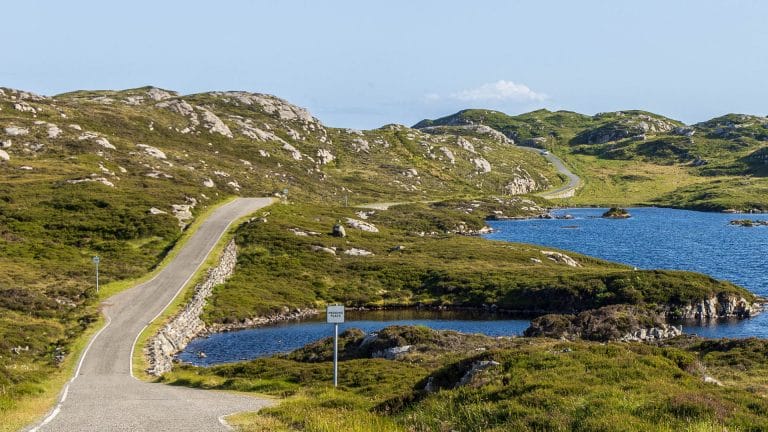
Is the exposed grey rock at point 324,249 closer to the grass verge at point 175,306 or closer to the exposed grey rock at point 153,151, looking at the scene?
the grass verge at point 175,306

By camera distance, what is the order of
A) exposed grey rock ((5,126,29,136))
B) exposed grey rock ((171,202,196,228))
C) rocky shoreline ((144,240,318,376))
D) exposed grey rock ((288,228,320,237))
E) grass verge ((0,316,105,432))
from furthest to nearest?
exposed grey rock ((5,126,29,136))
exposed grey rock ((288,228,320,237))
exposed grey rock ((171,202,196,228))
rocky shoreline ((144,240,318,376))
grass verge ((0,316,105,432))

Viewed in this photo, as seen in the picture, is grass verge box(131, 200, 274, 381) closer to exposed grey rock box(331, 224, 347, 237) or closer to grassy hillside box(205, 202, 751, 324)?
grassy hillside box(205, 202, 751, 324)

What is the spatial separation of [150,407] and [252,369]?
16508mm

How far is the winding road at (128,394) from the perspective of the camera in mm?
19812

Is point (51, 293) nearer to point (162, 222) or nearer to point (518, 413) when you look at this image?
point (162, 222)

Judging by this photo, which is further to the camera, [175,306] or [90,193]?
[90,193]

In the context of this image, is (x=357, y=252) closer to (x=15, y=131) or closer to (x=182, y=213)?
(x=182, y=213)

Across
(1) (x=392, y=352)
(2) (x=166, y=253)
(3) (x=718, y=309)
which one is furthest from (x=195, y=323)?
(3) (x=718, y=309)

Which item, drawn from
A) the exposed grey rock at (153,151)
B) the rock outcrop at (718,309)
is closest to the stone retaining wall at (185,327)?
the rock outcrop at (718,309)

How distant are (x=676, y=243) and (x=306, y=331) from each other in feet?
334

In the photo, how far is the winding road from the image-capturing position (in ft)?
65.0

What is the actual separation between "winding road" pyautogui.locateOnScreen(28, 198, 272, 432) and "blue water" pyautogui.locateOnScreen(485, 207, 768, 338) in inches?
2220

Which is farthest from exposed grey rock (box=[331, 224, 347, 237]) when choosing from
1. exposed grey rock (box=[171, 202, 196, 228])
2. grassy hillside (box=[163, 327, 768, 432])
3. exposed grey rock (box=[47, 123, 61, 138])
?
exposed grey rock (box=[47, 123, 61, 138])

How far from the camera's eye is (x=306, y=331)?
65.4m
